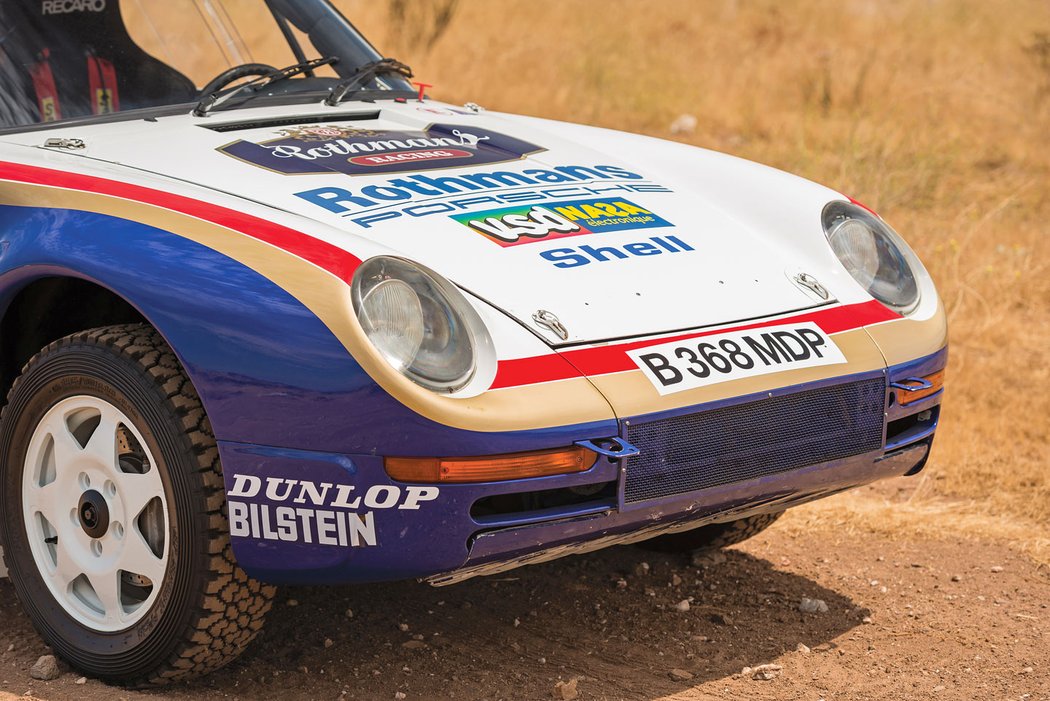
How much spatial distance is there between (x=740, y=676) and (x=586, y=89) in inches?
327

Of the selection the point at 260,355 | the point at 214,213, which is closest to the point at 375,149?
the point at 214,213

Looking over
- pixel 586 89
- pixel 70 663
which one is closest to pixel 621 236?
pixel 70 663

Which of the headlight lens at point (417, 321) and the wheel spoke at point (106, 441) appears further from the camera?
the wheel spoke at point (106, 441)

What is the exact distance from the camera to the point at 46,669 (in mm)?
3146

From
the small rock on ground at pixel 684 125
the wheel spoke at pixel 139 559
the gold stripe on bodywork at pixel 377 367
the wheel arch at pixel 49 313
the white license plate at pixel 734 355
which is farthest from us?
the small rock on ground at pixel 684 125

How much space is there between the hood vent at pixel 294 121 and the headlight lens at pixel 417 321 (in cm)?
115

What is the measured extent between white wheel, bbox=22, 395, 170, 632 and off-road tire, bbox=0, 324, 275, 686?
0.04m

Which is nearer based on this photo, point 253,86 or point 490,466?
point 490,466

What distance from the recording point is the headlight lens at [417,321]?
2.66 meters

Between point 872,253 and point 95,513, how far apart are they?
212 cm

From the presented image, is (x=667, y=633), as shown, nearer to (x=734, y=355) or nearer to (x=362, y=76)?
(x=734, y=355)

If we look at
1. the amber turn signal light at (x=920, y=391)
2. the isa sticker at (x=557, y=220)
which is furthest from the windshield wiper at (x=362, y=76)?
the amber turn signal light at (x=920, y=391)

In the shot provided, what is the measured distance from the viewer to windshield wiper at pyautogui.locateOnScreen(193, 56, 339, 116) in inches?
152

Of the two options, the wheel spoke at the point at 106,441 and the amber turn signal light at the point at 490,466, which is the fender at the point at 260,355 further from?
the wheel spoke at the point at 106,441
